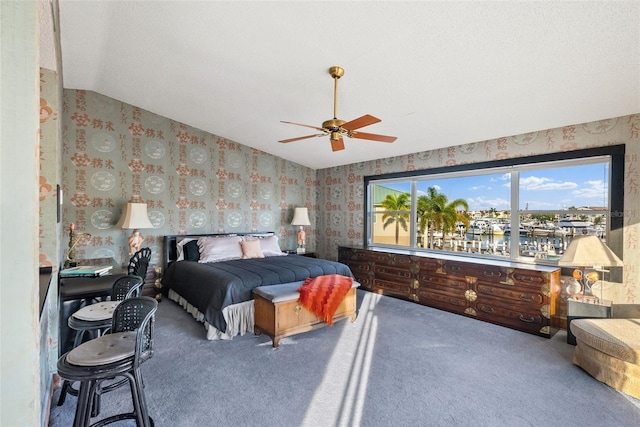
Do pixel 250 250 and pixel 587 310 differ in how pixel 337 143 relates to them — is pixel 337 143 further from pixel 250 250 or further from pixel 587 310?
pixel 587 310

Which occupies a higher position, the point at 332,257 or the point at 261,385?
the point at 332,257

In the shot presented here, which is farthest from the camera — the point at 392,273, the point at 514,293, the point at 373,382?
the point at 392,273

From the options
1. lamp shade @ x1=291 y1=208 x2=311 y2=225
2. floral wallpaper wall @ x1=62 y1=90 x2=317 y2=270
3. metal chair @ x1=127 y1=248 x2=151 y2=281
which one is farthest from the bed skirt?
lamp shade @ x1=291 y1=208 x2=311 y2=225

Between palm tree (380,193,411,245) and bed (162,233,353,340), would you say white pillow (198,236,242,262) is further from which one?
palm tree (380,193,411,245)

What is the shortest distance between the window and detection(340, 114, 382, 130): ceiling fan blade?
8.49 feet

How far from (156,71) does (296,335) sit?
3369 mm

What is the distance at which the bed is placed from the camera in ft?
10.7

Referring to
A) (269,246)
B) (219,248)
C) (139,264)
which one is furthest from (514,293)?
(139,264)

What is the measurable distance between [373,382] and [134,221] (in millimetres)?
3643

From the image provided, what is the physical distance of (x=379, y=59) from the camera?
2.71 meters

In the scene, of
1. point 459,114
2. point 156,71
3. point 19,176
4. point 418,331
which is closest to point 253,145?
point 156,71

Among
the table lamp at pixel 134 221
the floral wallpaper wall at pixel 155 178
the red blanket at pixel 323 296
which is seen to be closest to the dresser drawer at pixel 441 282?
the red blanket at pixel 323 296

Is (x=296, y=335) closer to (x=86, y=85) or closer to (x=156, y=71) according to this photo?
(x=156, y=71)

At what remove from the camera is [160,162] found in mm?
4809
